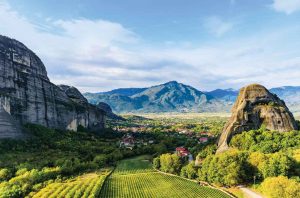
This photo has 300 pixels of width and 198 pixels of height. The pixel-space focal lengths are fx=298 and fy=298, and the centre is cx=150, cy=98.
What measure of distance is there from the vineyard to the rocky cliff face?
36.5m

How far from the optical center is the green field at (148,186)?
233 feet

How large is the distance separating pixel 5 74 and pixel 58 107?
32.7 m

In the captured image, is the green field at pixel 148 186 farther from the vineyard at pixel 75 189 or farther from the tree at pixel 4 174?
the tree at pixel 4 174

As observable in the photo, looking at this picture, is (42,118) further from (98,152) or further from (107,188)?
(107,188)

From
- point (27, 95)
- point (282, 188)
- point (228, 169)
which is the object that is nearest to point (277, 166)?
point (228, 169)

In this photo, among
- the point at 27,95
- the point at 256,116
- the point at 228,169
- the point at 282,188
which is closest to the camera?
the point at 282,188

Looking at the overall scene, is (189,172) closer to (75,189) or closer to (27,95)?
(75,189)

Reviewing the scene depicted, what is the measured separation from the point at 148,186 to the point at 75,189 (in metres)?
19.1

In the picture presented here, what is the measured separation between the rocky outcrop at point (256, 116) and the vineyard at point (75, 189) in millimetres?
43623

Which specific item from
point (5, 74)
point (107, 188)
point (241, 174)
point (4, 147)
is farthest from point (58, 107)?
point (241, 174)

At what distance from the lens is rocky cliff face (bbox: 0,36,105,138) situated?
11389 cm

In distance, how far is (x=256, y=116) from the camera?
10469cm

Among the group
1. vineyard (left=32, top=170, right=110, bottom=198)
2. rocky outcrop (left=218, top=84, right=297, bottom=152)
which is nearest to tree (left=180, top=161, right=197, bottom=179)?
rocky outcrop (left=218, top=84, right=297, bottom=152)

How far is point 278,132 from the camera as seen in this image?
99562mm
